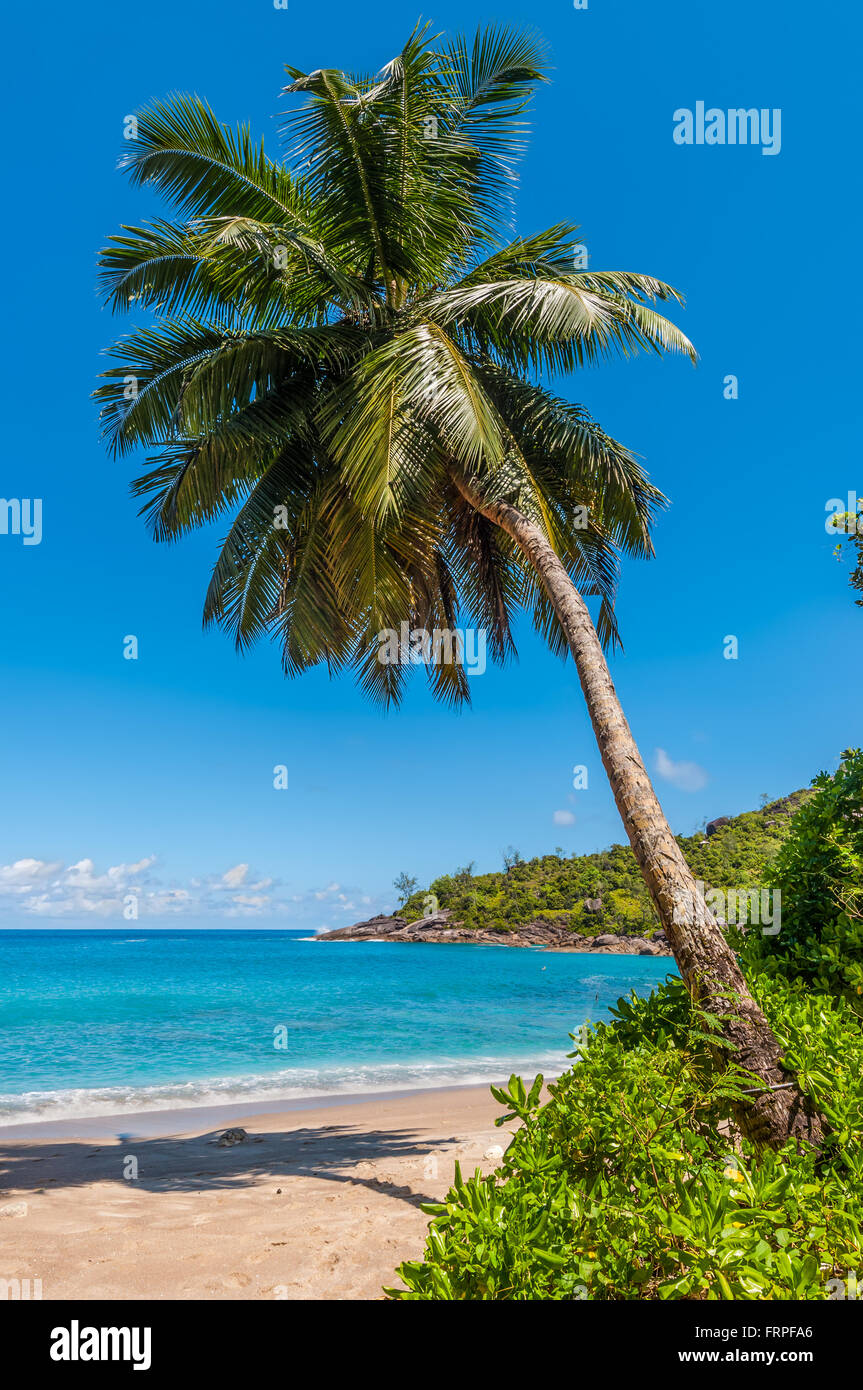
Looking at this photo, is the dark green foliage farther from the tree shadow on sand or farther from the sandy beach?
the tree shadow on sand

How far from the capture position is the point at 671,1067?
11.0 feet

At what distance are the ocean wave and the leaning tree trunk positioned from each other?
41.0ft

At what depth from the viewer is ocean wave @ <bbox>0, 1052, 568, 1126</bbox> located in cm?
1352

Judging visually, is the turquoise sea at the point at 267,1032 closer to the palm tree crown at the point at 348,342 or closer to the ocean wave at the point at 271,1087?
the ocean wave at the point at 271,1087

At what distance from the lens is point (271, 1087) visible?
1580cm

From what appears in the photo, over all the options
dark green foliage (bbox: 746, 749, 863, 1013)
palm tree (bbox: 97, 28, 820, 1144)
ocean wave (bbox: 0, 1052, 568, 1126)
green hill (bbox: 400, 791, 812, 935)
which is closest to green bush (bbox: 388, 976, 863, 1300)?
dark green foliage (bbox: 746, 749, 863, 1013)

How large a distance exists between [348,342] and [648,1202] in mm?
8235

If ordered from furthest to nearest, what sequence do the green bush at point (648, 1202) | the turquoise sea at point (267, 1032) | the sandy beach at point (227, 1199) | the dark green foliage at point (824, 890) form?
1. the turquoise sea at point (267, 1032)
2. the sandy beach at point (227, 1199)
3. the dark green foliage at point (824, 890)
4. the green bush at point (648, 1202)

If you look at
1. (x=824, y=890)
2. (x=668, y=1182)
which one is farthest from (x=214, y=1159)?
(x=668, y=1182)

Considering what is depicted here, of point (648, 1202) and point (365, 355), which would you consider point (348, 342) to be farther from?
point (648, 1202)

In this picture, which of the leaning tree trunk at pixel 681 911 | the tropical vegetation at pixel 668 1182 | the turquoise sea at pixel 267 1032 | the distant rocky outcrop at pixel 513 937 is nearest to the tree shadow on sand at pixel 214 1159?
the turquoise sea at pixel 267 1032

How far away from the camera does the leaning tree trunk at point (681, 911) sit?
3426mm

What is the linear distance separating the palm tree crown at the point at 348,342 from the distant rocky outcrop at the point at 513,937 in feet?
209
